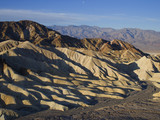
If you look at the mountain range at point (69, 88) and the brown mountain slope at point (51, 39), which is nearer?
the mountain range at point (69, 88)

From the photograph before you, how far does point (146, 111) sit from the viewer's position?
36.7m

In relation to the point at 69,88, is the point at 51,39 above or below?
above

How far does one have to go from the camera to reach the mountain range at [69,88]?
117ft

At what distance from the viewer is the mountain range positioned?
35.7 meters

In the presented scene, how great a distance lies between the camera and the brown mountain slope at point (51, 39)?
122m

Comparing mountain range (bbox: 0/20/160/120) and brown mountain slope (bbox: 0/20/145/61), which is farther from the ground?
brown mountain slope (bbox: 0/20/145/61)

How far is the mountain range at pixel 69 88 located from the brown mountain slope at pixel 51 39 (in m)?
41.5

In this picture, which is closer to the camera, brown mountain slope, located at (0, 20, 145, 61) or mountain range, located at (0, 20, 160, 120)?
mountain range, located at (0, 20, 160, 120)

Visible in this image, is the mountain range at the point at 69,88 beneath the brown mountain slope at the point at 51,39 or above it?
beneath

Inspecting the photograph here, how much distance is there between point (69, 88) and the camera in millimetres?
48656

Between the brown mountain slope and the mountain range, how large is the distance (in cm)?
4150

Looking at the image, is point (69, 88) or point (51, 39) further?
point (51, 39)

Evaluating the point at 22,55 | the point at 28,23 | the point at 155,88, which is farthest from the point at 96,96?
the point at 28,23

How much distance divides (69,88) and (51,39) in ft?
286
